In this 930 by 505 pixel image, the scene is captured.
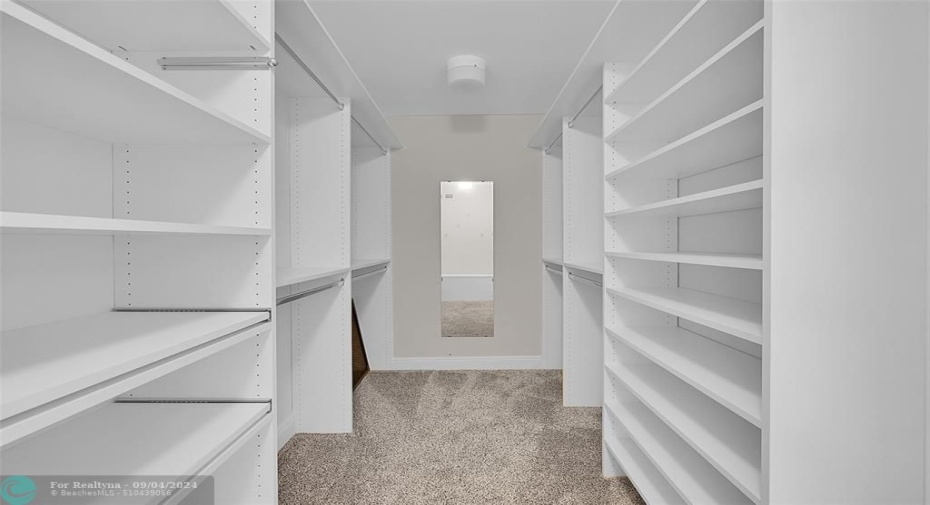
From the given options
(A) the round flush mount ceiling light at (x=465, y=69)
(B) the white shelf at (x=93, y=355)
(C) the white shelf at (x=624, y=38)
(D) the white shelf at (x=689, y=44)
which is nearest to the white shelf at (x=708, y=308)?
(D) the white shelf at (x=689, y=44)

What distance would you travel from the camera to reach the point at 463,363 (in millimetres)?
3363

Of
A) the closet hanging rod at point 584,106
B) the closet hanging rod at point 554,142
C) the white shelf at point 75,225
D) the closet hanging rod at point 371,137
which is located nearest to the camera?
the white shelf at point 75,225

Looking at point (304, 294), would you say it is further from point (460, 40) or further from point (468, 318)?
point (468, 318)

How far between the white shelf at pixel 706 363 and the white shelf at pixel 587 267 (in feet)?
0.91

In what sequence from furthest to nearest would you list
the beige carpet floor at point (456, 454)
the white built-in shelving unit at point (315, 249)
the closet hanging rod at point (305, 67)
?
the white built-in shelving unit at point (315, 249), the beige carpet floor at point (456, 454), the closet hanging rod at point (305, 67)

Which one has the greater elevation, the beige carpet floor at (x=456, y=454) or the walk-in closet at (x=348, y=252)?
the walk-in closet at (x=348, y=252)

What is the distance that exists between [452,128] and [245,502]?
9.11 feet

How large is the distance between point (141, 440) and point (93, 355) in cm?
35

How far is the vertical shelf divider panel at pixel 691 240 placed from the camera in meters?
1.06

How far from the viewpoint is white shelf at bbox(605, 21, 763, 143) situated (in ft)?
3.19

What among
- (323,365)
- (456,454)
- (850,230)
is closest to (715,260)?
(850,230)

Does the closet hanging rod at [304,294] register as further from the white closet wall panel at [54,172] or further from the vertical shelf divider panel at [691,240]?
the vertical shelf divider panel at [691,240]

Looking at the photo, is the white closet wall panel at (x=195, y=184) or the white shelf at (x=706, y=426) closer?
the white shelf at (x=706, y=426)

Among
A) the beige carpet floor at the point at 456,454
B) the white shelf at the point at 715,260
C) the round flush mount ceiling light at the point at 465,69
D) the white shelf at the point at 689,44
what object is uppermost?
the round flush mount ceiling light at the point at 465,69
